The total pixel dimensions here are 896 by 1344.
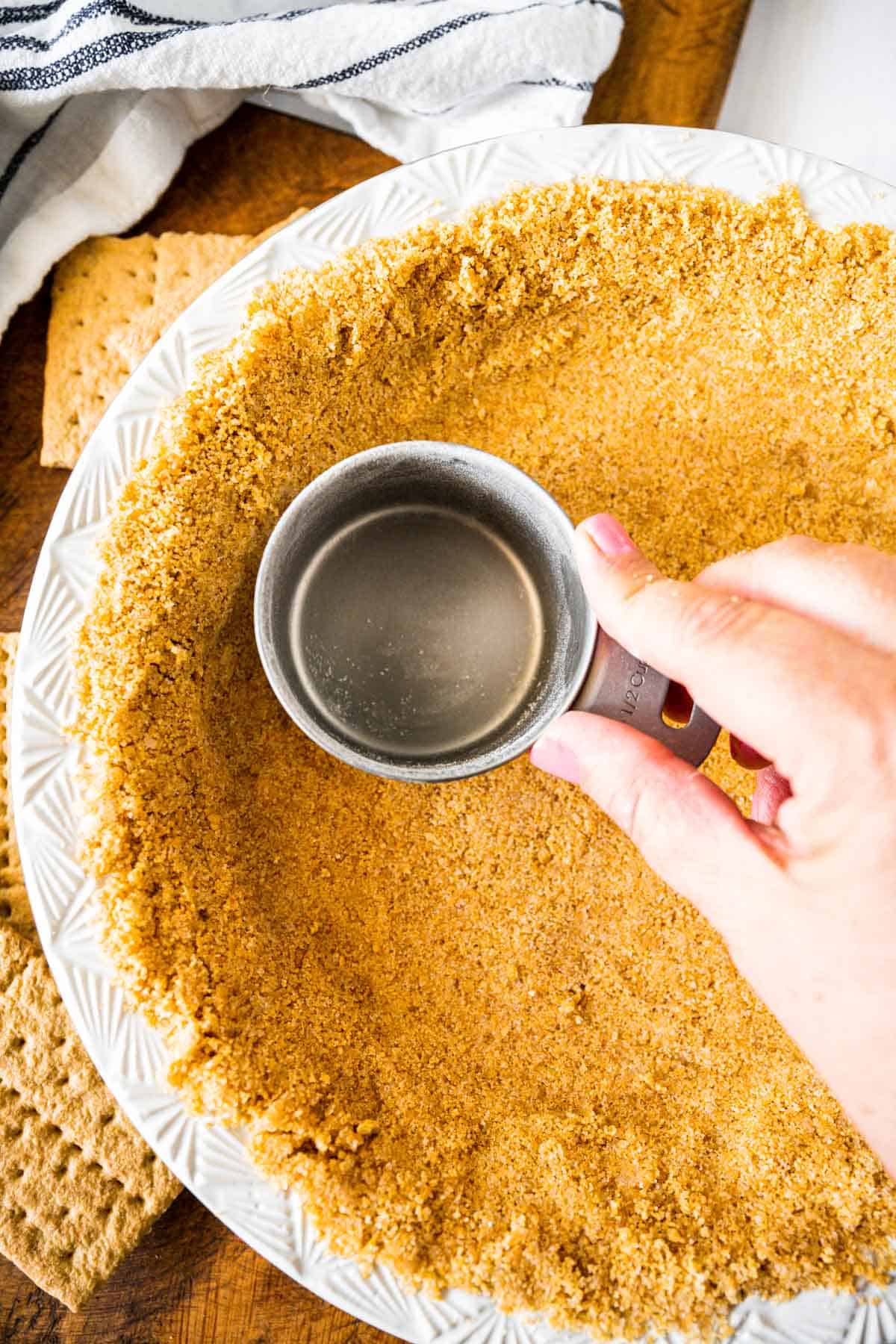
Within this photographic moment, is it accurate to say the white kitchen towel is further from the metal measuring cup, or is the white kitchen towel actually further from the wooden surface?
the metal measuring cup

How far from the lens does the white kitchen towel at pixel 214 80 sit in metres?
1.03

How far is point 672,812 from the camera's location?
2.55 feet

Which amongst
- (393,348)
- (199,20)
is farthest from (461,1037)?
(199,20)

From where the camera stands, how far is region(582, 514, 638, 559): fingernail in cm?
85

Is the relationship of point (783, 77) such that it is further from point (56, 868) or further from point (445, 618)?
point (56, 868)

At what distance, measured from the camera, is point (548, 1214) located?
0.91 m

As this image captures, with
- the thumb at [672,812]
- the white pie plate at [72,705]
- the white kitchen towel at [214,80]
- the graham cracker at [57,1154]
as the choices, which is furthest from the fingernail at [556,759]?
the white kitchen towel at [214,80]

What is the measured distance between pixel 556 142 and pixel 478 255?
136 millimetres

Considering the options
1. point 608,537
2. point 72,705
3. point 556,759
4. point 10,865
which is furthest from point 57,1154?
point 608,537

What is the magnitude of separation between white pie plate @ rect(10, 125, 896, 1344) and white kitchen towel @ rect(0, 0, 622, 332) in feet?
0.55

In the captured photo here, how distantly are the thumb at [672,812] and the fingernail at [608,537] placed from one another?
14 centimetres

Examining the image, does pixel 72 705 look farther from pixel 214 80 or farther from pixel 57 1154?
pixel 214 80

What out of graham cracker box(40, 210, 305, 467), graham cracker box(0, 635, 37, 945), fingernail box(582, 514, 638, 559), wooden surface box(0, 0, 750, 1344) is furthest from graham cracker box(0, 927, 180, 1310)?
fingernail box(582, 514, 638, 559)

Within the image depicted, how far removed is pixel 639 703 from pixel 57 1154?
2.44 ft
